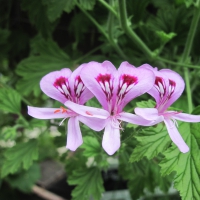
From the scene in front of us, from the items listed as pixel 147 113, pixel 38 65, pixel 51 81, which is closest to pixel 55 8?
pixel 38 65

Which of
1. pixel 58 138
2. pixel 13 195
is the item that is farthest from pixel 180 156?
pixel 13 195

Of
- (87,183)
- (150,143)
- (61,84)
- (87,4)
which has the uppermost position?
(87,4)

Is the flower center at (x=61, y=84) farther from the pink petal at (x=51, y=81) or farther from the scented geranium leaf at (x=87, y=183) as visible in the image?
the scented geranium leaf at (x=87, y=183)

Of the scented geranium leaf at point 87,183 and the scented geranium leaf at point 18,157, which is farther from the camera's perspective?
the scented geranium leaf at point 18,157

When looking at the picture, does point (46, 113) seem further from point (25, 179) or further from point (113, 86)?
point (25, 179)

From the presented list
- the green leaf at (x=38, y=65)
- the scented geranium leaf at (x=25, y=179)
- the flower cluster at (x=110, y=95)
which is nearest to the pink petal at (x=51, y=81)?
the flower cluster at (x=110, y=95)

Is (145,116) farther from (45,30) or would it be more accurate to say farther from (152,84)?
(45,30)

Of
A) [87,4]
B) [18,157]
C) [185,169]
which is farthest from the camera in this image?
[18,157]
